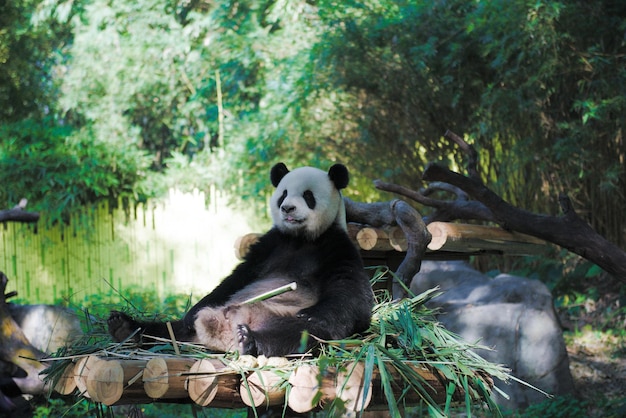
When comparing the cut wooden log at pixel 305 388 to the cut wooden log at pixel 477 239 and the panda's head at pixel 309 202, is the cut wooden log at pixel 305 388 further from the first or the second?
the cut wooden log at pixel 477 239

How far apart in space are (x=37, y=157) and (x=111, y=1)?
5265mm

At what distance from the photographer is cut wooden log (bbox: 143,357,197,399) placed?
7.85 ft

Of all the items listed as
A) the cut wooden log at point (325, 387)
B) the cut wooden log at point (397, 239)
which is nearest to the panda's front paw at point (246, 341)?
the cut wooden log at point (325, 387)

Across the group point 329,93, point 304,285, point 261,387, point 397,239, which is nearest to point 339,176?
point 304,285

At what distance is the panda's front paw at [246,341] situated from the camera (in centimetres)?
262

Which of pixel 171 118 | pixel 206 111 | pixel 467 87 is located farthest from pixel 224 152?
pixel 467 87

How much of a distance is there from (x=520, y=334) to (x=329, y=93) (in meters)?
4.20

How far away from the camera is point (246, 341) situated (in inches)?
103

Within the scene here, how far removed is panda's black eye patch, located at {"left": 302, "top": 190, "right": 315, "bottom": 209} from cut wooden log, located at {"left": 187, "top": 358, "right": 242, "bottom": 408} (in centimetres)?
87

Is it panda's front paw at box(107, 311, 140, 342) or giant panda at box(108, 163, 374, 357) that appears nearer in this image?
giant panda at box(108, 163, 374, 357)

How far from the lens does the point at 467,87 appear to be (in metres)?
8.23

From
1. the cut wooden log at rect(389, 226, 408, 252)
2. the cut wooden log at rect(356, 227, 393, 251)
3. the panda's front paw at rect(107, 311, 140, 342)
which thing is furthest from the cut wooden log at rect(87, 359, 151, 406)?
the cut wooden log at rect(389, 226, 408, 252)

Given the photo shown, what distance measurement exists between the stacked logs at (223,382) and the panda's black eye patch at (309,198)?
0.80 meters

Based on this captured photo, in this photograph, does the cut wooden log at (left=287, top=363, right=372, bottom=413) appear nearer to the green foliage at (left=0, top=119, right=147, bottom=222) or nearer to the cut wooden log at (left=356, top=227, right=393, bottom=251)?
the cut wooden log at (left=356, top=227, right=393, bottom=251)
